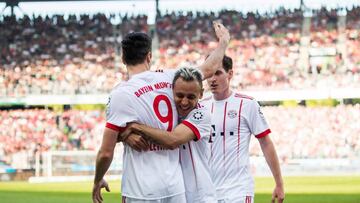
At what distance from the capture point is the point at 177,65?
4009cm

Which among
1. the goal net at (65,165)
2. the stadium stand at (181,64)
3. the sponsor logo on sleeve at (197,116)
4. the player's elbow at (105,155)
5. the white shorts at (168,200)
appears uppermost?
the stadium stand at (181,64)

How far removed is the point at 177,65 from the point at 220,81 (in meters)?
32.9

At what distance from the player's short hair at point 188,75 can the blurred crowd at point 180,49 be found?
32.6 m

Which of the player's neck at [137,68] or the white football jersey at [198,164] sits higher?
the player's neck at [137,68]

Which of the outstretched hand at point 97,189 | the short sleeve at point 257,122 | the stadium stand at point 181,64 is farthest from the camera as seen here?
the stadium stand at point 181,64

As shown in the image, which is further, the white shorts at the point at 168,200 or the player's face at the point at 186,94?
the white shorts at the point at 168,200

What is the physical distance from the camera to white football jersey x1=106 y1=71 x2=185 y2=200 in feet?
15.1

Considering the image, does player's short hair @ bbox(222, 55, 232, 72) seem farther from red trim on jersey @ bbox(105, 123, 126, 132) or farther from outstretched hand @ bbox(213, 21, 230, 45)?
red trim on jersey @ bbox(105, 123, 126, 132)

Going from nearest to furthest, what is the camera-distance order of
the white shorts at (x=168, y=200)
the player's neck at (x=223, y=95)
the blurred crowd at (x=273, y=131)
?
the white shorts at (x=168, y=200)
the player's neck at (x=223, y=95)
the blurred crowd at (x=273, y=131)

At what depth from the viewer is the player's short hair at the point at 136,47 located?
4578mm

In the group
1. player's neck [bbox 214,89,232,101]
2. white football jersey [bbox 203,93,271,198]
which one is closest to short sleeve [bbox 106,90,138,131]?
white football jersey [bbox 203,93,271,198]

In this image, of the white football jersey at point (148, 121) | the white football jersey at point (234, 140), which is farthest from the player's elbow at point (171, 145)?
the white football jersey at point (234, 140)

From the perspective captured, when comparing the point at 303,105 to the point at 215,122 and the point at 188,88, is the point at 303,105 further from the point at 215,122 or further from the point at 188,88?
the point at 188,88

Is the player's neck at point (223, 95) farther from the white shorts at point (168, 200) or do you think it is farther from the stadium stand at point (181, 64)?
the stadium stand at point (181, 64)
